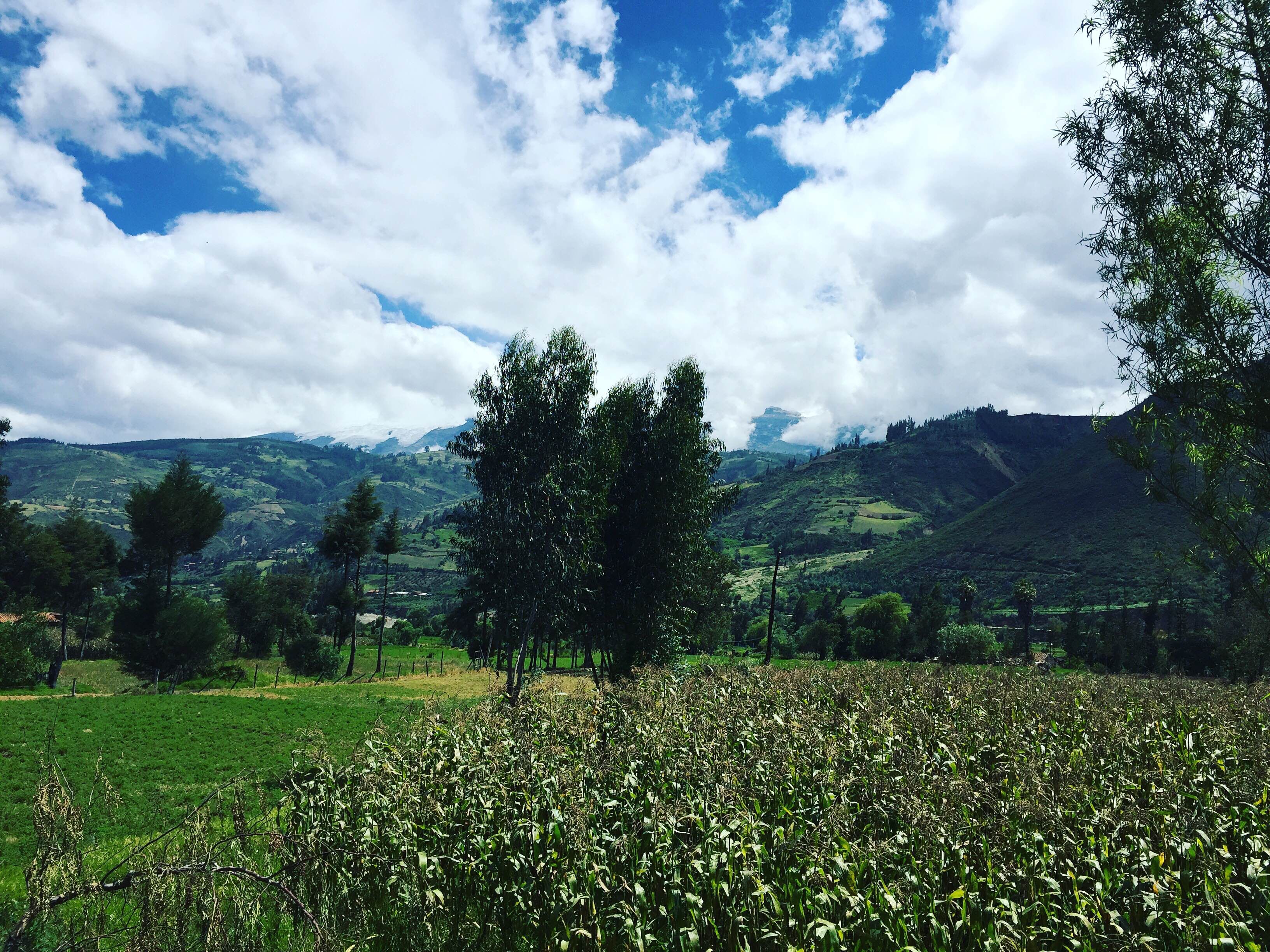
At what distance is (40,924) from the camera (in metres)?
4.02

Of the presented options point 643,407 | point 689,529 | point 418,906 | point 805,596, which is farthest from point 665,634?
point 805,596

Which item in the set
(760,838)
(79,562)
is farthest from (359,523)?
(760,838)

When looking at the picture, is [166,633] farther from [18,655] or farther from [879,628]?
[879,628]

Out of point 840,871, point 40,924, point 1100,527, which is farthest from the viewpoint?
point 1100,527

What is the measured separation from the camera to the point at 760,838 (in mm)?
6555

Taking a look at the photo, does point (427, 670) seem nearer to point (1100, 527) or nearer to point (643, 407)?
point (643, 407)

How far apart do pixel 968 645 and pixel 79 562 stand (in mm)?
88981

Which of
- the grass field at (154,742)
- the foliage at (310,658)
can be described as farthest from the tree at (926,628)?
the grass field at (154,742)

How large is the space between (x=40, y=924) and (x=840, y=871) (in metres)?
5.73

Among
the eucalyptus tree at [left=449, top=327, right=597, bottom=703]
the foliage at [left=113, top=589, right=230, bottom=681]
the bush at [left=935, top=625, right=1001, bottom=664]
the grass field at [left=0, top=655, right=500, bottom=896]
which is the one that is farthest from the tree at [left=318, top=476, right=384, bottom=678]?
the bush at [left=935, top=625, right=1001, bottom=664]

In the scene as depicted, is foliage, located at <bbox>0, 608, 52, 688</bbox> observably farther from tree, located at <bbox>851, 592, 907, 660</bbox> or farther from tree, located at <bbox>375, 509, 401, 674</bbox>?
tree, located at <bbox>851, 592, 907, 660</bbox>

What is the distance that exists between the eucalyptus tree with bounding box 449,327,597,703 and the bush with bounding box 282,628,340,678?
4308 cm

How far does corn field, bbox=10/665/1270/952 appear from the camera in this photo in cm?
520

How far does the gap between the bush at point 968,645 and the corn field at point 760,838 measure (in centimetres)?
6667
